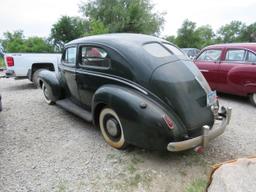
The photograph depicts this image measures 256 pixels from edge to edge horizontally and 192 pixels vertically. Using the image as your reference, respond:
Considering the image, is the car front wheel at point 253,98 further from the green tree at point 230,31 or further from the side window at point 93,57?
the green tree at point 230,31

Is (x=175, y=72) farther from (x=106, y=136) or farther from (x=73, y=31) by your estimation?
(x=73, y=31)

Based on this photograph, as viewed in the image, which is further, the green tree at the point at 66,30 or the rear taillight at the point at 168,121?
the green tree at the point at 66,30

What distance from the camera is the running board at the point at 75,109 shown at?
4.13m

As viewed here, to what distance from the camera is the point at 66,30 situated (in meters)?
27.1

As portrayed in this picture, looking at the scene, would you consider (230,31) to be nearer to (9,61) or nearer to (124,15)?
(124,15)

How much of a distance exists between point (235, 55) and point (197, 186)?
4527 millimetres

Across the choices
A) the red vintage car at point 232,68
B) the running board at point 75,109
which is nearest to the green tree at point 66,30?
the red vintage car at point 232,68

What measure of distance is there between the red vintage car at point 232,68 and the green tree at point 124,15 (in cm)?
1973

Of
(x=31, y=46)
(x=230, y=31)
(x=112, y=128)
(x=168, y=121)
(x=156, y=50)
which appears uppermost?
(x=230, y=31)

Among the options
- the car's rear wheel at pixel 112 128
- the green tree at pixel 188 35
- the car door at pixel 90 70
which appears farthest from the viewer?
the green tree at pixel 188 35

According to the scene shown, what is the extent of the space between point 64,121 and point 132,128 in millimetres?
2239

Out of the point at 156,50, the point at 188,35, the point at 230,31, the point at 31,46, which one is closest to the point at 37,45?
the point at 31,46

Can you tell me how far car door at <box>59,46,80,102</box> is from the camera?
14.8 feet

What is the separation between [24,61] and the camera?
7.98 metres
